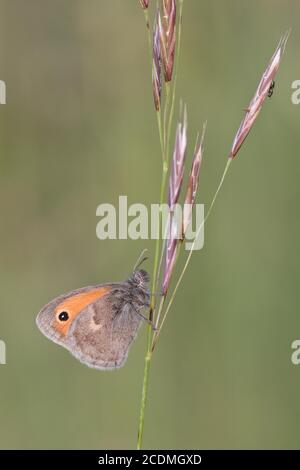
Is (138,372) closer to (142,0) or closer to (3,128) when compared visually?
(3,128)

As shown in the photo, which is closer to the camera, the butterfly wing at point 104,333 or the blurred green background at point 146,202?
the butterfly wing at point 104,333

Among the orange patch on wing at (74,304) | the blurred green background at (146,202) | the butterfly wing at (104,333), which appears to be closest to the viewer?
the butterfly wing at (104,333)

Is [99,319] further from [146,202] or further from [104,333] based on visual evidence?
[146,202]

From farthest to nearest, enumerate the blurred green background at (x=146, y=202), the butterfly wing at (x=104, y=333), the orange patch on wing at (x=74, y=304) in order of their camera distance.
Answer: the blurred green background at (x=146, y=202), the orange patch on wing at (x=74, y=304), the butterfly wing at (x=104, y=333)

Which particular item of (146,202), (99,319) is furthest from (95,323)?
(146,202)

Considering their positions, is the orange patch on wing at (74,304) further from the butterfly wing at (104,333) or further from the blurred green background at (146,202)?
the blurred green background at (146,202)

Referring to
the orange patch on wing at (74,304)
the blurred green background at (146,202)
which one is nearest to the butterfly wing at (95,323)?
the orange patch on wing at (74,304)

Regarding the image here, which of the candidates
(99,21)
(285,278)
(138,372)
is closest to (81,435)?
(138,372)
